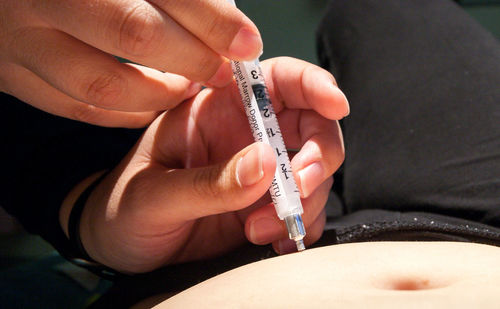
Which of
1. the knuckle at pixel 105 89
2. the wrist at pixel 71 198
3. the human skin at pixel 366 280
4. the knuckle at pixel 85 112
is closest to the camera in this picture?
the human skin at pixel 366 280

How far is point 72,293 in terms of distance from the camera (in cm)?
80

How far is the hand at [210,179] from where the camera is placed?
0.54m

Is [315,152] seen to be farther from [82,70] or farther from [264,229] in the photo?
[82,70]

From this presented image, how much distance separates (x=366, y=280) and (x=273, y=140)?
22 centimetres

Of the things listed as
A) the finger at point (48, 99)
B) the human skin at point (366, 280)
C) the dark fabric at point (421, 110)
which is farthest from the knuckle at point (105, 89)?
the dark fabric at point (421, 110)

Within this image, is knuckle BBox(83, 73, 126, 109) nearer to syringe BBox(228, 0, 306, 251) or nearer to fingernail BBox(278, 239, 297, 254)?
syringe BBox(228, 0, 306, 251)

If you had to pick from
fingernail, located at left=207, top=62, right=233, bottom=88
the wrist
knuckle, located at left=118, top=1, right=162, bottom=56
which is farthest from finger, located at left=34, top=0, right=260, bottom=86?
the wrist

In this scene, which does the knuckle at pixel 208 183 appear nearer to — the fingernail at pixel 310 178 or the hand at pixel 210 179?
the hand at pixel 210 179

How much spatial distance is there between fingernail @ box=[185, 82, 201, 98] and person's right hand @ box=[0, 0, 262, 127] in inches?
4.5

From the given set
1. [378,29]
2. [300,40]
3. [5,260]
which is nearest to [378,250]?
[378,29]

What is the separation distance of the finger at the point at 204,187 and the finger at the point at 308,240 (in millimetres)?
105

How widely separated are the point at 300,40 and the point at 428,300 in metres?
1.46

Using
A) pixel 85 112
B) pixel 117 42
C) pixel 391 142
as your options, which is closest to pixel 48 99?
pixel 85 112

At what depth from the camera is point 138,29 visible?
433mm
